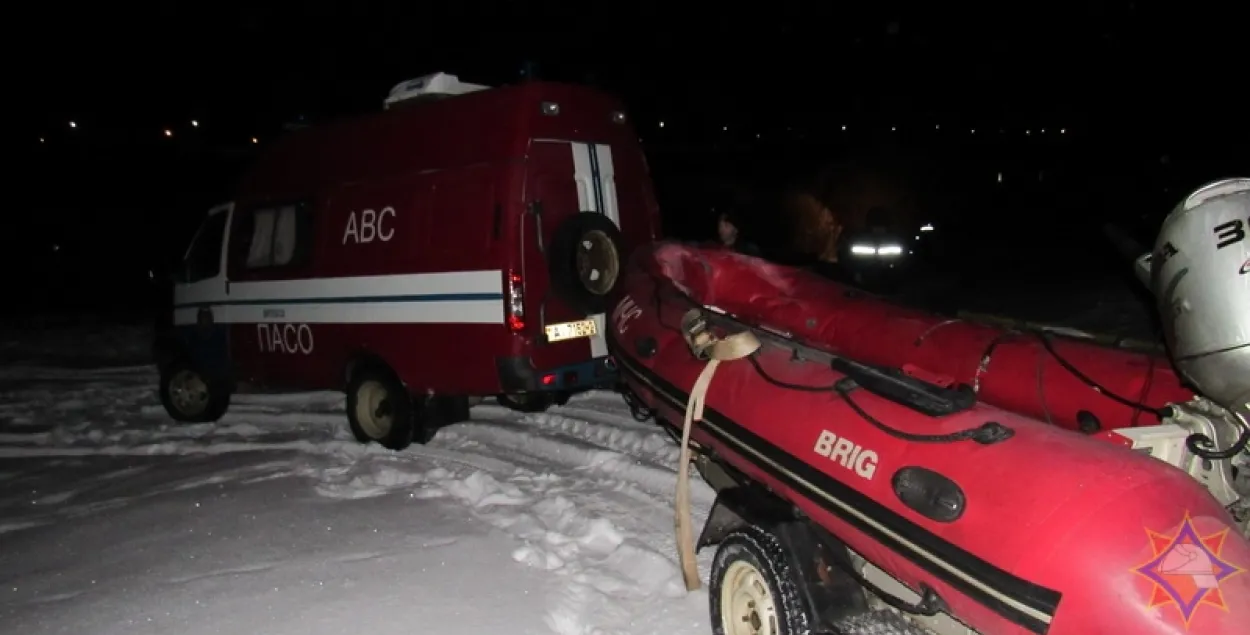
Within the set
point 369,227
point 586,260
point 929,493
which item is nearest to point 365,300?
point 369,227

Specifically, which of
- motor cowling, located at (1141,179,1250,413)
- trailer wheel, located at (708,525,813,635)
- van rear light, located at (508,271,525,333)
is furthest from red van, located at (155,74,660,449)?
motor cowling, located at (1141,179,1250,413)

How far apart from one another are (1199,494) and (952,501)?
26.1 inches

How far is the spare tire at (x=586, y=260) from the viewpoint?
5.73 metres

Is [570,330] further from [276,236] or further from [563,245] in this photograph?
[276,236]

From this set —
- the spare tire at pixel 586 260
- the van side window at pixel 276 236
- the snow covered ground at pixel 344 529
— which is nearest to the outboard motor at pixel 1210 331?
the snow covered ground at pixel 344 529

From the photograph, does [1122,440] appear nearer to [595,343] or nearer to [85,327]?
[595,343]

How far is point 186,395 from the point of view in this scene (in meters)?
8.35

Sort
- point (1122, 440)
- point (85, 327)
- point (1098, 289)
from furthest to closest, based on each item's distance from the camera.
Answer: point (85, 327), point (1098, 289), point (1122, 440)

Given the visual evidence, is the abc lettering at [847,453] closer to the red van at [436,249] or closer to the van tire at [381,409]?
the red van at [436,249]

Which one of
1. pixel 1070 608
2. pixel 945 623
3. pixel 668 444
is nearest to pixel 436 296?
pixel 668 444

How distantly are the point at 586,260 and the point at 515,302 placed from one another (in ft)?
1.93

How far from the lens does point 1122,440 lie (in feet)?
9.34

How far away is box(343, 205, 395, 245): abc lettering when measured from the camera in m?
6.32

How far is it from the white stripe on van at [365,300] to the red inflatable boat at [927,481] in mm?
1331
